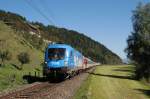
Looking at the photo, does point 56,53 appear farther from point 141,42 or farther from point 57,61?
point 141,42

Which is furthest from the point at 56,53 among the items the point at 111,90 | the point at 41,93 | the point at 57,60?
the point at 41,93

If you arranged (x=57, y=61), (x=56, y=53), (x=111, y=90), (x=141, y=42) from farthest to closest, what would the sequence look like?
(x=141, y=42) → (x=56, y=53) → (x=57, y=61) → (x=111, y=90)

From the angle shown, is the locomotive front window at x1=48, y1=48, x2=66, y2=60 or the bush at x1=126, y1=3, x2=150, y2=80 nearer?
the locomotive front window at x1=48, y1=48, x2=66, y2=60

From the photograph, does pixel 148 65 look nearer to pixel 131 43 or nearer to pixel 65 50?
pixel 131 43

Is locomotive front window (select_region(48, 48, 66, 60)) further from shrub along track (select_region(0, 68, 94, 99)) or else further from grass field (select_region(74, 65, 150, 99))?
shrub along track (select_region(0, 68, 94, 99))

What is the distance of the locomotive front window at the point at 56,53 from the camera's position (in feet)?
123

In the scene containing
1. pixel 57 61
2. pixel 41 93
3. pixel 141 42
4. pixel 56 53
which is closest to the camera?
pixel 41 93

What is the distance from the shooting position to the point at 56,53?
3781 cm

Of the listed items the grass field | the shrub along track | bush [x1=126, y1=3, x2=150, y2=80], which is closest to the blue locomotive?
the grass field

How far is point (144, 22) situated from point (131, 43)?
365cm

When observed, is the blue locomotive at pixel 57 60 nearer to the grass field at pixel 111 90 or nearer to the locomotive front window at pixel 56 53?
the locomotive front window at pixel 56 53

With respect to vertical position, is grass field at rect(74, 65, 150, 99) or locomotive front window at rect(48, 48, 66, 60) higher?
locomotive front window at rect(48, 48, 66, 60)

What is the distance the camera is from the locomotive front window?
37.5 m

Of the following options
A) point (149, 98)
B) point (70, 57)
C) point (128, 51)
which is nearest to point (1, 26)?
point (128, 51)
